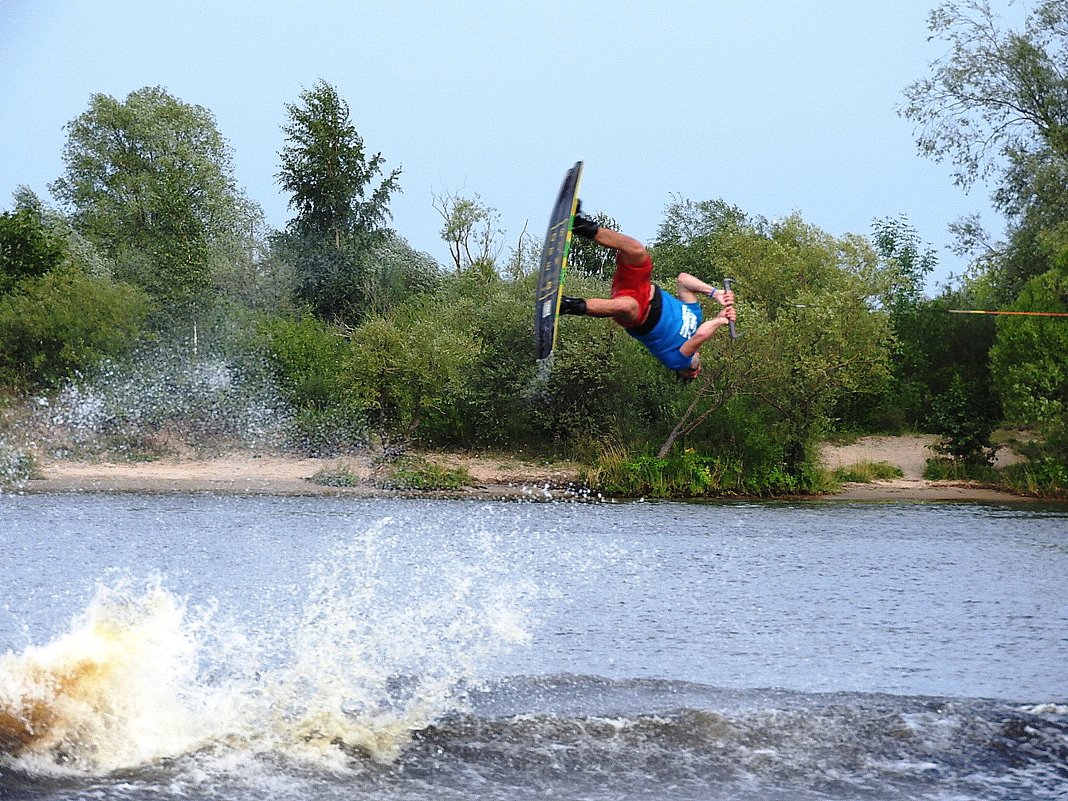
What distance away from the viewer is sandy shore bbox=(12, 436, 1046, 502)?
22.9 meters

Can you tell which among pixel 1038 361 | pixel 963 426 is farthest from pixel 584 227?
pixel 963 426

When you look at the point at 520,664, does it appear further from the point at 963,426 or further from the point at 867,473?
the point at 963,426

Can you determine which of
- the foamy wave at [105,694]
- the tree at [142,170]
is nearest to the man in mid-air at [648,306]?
the foamy wave at [105,694]

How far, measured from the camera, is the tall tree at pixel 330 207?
34.6 metres

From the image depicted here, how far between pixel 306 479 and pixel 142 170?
2308 cm

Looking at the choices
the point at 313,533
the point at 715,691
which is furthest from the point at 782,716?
the point at 313,533

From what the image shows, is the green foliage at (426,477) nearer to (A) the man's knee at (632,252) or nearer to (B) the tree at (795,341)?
(B) the tree at (795,341)

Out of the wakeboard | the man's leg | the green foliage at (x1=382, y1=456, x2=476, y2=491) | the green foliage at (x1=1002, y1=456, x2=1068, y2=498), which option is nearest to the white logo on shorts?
the man's leg

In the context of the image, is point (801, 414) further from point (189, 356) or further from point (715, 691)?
point (715, 691)

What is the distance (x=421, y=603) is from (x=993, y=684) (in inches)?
223

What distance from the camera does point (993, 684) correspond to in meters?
10.2

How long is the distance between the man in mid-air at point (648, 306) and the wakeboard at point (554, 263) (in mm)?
117

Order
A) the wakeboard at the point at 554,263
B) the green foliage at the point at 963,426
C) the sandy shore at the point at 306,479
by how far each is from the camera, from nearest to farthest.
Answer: the wakeboard at the point at 554,263 < the sandy shore at the point at 306,479 < the green foliage at the point at 963,426

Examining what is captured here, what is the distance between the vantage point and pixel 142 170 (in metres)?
42.7
